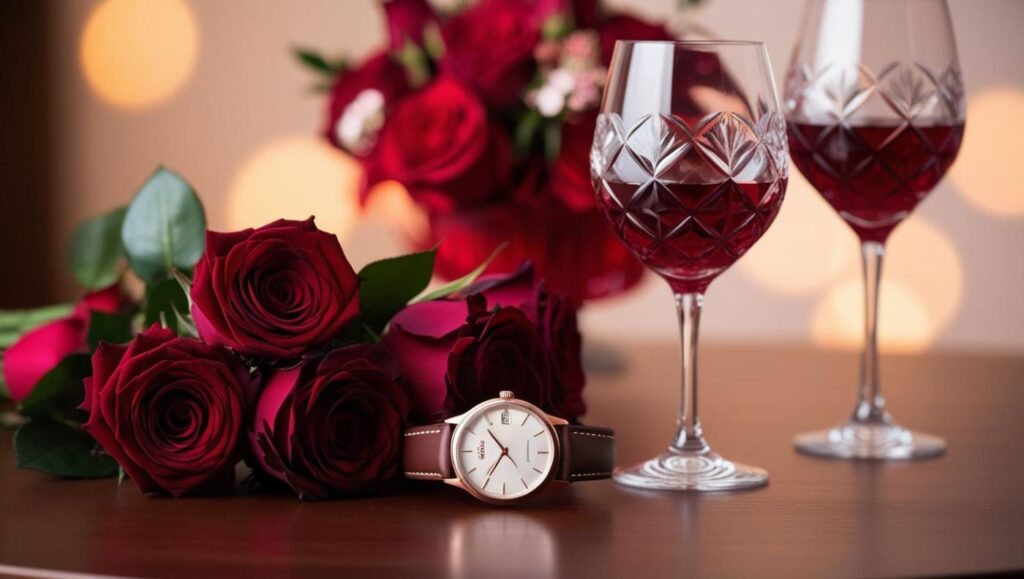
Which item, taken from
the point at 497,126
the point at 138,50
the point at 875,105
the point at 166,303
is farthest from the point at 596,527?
the point at 138,50

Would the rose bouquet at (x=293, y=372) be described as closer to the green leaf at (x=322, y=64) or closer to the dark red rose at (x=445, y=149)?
the dark red rose at (x=445, y=149)

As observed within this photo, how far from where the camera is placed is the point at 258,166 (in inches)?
137

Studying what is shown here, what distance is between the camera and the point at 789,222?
3.23 m

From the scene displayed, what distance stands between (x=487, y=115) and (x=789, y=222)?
183 centimetres

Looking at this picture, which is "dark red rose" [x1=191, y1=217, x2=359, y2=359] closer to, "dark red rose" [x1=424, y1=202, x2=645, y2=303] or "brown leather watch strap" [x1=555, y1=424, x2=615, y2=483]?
"brown leather watch strap" [x1=555, y1=424, x2=615, y2=483]

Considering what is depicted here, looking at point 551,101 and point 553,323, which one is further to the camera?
point 551,101

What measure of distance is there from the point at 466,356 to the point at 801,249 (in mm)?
2478

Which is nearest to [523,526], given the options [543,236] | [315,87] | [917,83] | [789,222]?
[917,83]

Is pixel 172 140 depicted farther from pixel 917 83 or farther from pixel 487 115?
pixel 917 83

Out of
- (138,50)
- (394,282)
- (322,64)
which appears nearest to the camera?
(394,282)

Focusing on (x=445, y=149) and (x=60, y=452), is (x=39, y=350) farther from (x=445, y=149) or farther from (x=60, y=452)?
(x=445, y=149)

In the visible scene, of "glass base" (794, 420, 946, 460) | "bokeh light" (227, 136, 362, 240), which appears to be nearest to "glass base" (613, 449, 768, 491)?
"glass base" (794, 420, 946, 460)

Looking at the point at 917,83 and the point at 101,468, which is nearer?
the point at 101,468

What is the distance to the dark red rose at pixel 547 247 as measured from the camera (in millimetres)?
1408
